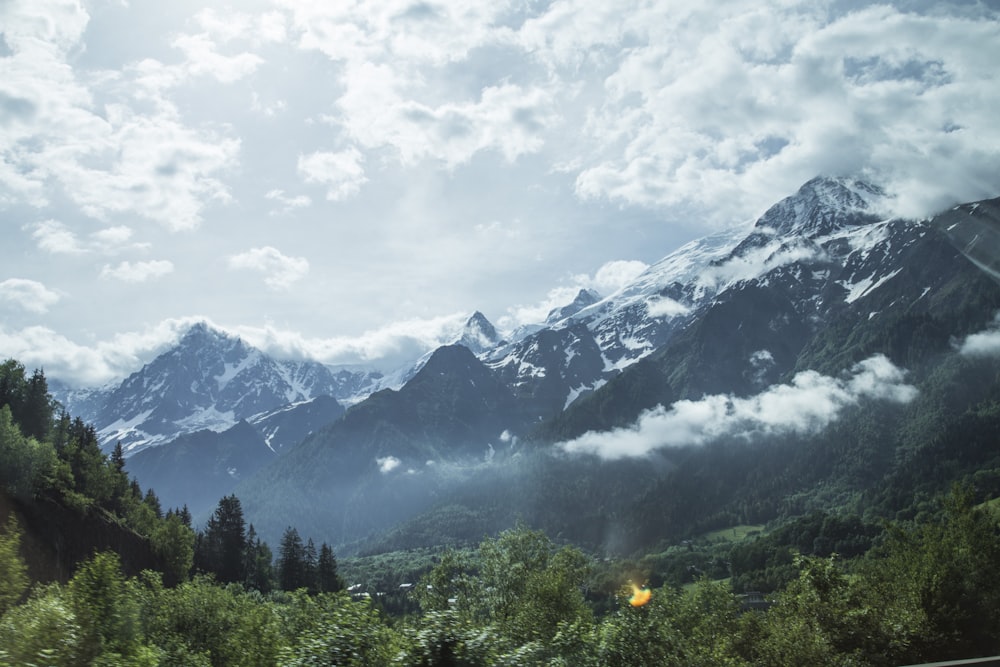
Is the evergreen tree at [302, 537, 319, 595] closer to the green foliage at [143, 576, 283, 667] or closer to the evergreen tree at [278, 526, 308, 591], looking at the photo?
the evergreen tree at [278, 526, 308, 591]

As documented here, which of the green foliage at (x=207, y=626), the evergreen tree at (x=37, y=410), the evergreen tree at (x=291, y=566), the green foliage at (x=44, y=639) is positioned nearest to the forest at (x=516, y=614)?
the green foliage at (x=44, y=639)

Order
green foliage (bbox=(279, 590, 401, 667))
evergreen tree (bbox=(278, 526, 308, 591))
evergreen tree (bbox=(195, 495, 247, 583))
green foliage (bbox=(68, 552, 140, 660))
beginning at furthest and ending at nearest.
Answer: evergreen tree (bbox=(278, 526, 308, 591))
evergreen tree (bbox=(195, 495, 247, 583))
green foliage (bbox=(68, 552, 140, 660))
green foliage (bbox=(279, 590, 401, 667))

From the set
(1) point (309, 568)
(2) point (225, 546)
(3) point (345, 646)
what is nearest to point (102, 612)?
(3) point (345, 646)

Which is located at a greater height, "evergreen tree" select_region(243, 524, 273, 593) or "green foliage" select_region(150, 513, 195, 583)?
"green foliage" select_region(150, 513, 195, 583)

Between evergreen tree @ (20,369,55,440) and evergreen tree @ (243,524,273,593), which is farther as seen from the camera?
evergreen tree @ (243,524,273,593)

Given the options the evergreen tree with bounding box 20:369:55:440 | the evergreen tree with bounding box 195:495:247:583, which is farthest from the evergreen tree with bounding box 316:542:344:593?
the evergreen tree with bounding box 20:369:55:440

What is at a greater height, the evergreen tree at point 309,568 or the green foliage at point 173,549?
the green foliage at point 173,549

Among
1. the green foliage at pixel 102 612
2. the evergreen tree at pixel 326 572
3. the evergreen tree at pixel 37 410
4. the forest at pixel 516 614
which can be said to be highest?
the evergreen tree at pixel 37 410

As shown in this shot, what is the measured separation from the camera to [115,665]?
64.1ft

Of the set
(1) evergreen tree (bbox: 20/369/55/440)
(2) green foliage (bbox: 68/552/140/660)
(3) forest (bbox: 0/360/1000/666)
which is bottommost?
(3) forest (bbox: 0/360/1000/666)

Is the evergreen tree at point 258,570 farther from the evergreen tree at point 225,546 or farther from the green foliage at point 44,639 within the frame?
the green foliage at point 44,639

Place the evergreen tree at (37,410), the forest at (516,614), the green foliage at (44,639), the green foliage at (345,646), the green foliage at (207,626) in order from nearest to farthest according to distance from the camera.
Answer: the green foliage at (44,639) < the green foliage at (345,646) < the forest at (516,614) < the green foliage at (207,626) < the evergreen tree at (37,410)

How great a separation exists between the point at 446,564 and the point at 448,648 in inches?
2099

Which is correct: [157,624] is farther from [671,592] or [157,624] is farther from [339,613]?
[671,592]
